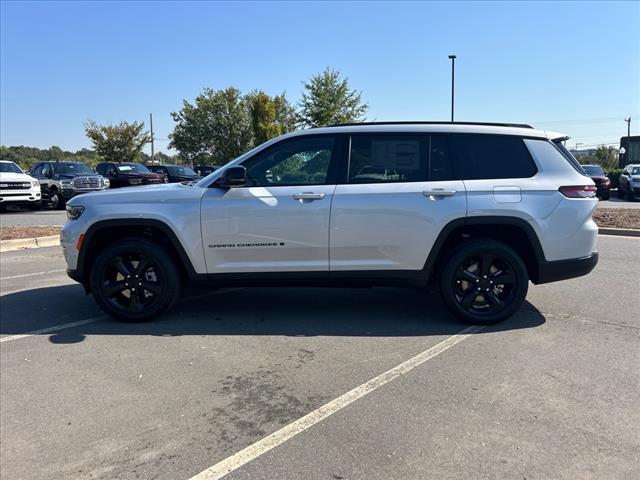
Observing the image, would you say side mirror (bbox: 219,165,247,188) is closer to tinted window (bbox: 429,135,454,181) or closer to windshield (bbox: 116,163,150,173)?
tinted window (bbox: 429,135,454,181)

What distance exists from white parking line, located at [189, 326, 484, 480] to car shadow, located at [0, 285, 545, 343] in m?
0.64

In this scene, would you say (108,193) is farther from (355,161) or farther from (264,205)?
(355,161)

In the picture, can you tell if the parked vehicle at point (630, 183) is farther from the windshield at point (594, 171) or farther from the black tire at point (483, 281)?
the black tire at point (483, 281)

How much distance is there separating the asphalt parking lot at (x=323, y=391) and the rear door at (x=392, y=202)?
73 centimetres

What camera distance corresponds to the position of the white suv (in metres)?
4.79

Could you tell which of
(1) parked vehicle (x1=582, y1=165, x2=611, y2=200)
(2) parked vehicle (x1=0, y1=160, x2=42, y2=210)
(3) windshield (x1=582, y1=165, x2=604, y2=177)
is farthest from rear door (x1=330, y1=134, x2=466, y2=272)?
(3) windshield (x1=582, y1=165, x2=604, y2=177)

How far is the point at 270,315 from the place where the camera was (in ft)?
17.6

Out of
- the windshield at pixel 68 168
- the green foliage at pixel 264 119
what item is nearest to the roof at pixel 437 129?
the windshield at pixel 68 168

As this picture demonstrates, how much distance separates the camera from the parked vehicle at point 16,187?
17.1 metres

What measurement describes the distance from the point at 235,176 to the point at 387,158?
1.45 metres

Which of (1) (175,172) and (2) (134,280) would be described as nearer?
(2) (134,280)

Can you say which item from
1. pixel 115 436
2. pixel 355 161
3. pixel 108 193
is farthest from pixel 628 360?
pixel 108 193

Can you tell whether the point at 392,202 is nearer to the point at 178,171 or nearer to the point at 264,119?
the point at 178,171

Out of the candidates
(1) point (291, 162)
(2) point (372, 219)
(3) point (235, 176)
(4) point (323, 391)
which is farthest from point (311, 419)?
(1) point (291, 162)
